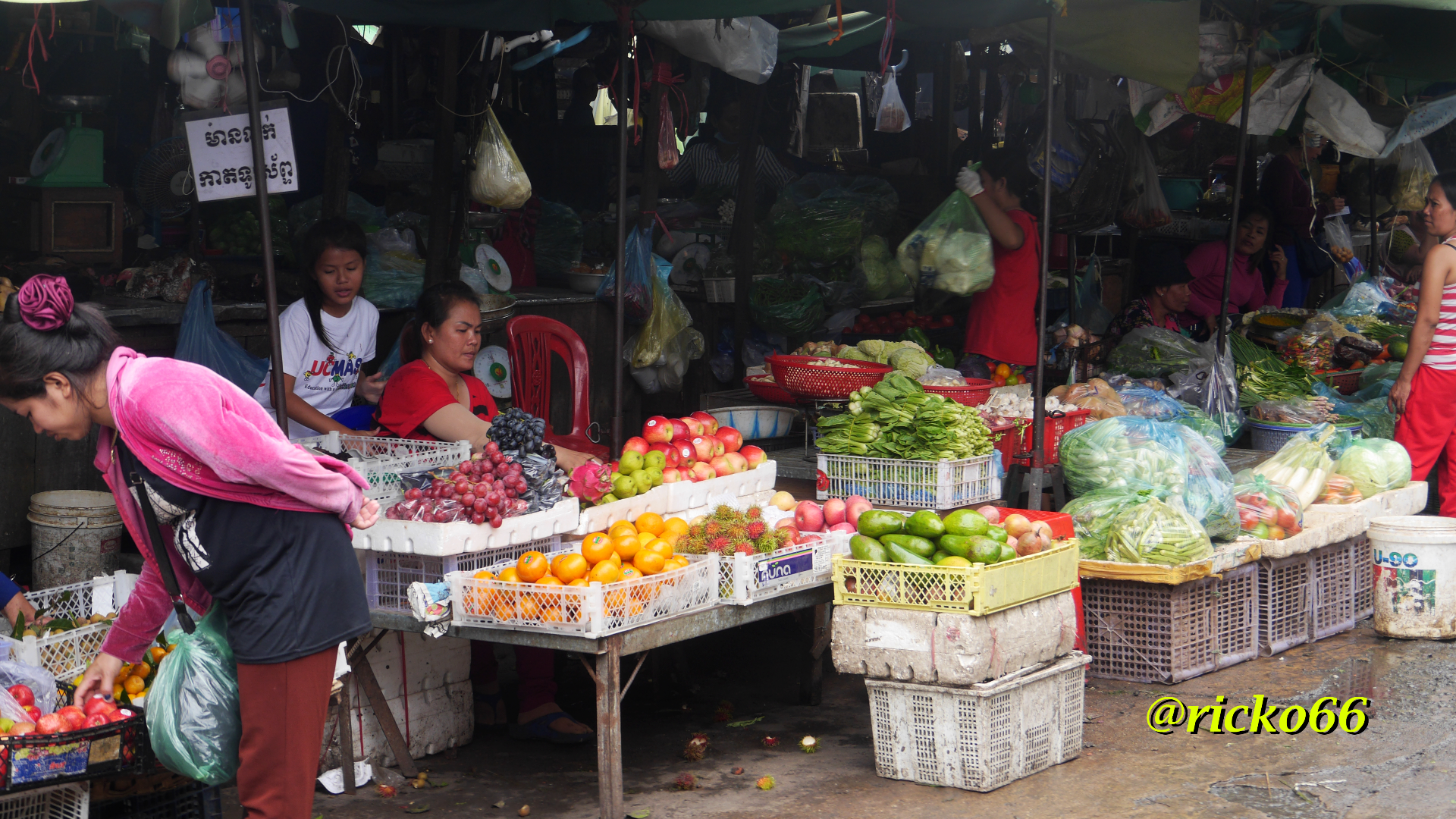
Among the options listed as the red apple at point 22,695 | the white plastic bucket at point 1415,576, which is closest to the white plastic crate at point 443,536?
the red apple at point 22,695

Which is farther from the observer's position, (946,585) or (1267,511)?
(1267,511)

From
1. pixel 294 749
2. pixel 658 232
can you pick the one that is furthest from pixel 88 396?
pixel 658 232

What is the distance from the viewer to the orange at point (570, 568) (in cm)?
403

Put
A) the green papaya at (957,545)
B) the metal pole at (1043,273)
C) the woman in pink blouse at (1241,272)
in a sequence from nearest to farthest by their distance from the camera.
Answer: the green papaya at (957,545) → the metal pole at (1043,273) → the woman in pink blouse at (1241,272)

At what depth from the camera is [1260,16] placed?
766 cm

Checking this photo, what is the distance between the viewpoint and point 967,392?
5785 millimetres

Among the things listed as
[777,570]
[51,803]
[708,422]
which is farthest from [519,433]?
[51,803]

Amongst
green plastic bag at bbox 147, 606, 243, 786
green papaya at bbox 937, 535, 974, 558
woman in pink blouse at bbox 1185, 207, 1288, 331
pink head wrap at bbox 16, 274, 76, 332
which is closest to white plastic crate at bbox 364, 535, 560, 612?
green plastic bag at bbox 147, 606, 243, 786

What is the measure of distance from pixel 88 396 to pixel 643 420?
527cm

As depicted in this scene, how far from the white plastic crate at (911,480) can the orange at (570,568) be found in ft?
5.25

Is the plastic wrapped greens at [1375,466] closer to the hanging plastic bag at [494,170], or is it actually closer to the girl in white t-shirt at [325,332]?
the hanging plastic bag at [494,170]

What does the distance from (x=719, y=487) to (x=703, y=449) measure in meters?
0.18

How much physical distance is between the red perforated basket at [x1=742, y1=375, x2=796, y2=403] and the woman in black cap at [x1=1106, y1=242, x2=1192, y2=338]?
293 centimetres

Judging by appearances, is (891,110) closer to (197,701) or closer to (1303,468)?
(1303,468)
